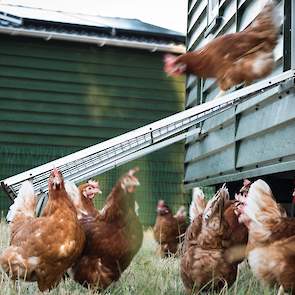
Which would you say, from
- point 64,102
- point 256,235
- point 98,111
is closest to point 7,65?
point 64,102

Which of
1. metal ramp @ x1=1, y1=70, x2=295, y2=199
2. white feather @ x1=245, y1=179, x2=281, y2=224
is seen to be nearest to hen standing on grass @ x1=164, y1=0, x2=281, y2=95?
metal ramp @ x1=1, y1=70, x2=295, y2=199

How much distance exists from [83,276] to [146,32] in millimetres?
691

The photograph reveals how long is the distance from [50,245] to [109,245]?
144mm

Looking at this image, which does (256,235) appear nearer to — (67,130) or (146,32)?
(146,32)

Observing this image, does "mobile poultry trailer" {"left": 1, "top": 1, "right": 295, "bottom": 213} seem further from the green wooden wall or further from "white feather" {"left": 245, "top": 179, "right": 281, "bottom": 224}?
the green wooden wall

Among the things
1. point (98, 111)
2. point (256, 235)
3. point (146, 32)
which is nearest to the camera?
point (256, 235)

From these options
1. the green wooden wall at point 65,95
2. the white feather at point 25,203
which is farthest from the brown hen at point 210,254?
the green wooden wall at point 65,95

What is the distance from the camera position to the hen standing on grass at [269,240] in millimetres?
1090

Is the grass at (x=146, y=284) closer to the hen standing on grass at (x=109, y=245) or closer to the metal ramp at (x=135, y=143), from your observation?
the hen standing on grass at (x=109, y=245)

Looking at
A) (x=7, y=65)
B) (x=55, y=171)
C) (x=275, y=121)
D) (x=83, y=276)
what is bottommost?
(x=83, y=276)

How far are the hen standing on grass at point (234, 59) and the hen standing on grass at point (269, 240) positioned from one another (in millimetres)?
459

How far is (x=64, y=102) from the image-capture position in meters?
3.57

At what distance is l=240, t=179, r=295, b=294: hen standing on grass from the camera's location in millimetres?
1090

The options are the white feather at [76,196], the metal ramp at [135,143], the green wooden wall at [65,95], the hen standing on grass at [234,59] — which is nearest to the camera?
the hen standing on grass at [234,59]
